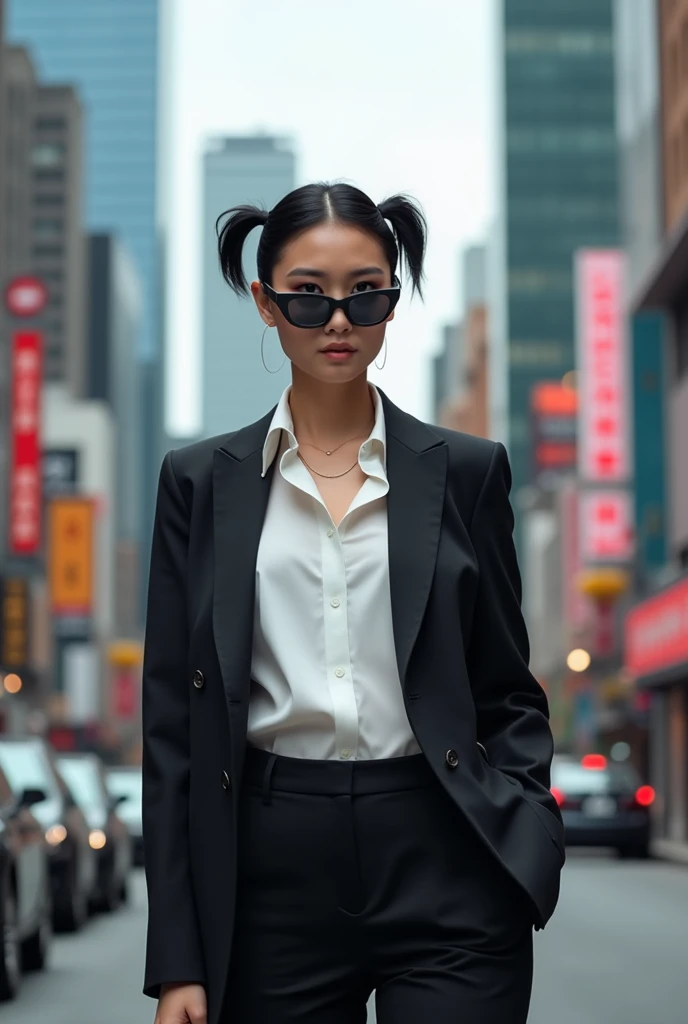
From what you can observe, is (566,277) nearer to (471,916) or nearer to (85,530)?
(85,530)

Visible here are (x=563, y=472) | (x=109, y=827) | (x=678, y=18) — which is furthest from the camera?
(x=563, y=472)

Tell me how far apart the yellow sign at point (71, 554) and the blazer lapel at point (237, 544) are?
77.6m

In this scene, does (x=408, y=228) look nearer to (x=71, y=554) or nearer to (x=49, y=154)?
(x=71, y=554)

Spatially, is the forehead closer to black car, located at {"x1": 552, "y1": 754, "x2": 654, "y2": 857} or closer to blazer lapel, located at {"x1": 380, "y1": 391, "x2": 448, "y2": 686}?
blazer lapel, located at {"x1": 380, "y1": 391, "x2": 448, "y2": 686}

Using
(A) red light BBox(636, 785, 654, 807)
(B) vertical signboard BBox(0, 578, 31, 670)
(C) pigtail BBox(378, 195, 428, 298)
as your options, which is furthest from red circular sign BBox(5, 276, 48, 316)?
(C) pigtail BBox(378, 195, 428, 298)

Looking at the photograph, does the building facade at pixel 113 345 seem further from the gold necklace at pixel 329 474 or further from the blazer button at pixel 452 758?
the blazer button at pixel 452 758

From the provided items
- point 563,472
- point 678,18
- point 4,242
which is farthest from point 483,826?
point 4,242

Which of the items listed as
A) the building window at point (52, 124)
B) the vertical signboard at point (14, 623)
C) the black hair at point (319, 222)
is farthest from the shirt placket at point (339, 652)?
the building window at point (52, 124)

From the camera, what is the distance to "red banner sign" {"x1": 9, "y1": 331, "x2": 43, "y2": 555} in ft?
195

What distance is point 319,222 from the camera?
10.5 feet

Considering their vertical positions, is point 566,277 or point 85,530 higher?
point 566,277

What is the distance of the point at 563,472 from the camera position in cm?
9694

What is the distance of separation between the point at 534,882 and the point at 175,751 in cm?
58

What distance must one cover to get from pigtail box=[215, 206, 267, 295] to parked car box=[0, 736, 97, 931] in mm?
11140
